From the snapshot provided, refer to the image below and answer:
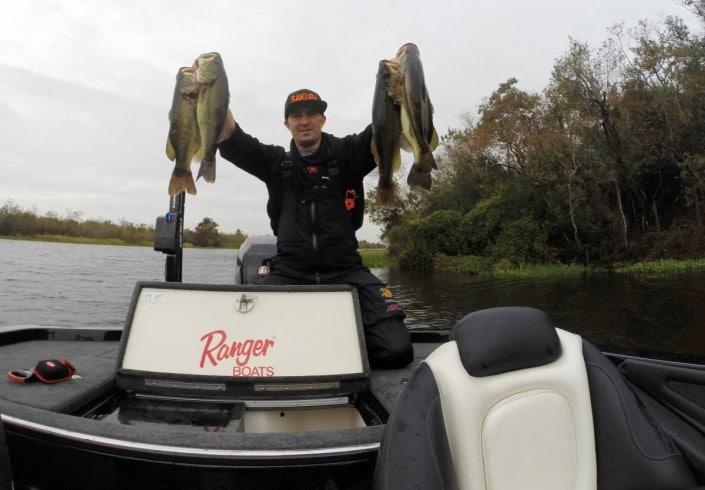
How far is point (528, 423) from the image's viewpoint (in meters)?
1.64

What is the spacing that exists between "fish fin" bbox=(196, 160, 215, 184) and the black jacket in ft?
2.12

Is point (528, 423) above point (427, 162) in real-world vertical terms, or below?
below

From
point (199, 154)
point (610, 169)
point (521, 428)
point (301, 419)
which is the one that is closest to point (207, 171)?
point (199, 154)

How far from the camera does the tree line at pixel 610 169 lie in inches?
1063

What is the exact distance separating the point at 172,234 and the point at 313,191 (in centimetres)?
134

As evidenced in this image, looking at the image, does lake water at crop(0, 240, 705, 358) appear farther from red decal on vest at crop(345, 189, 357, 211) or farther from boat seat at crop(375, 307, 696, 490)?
boat seat at crop(375, 307, 696, 490)

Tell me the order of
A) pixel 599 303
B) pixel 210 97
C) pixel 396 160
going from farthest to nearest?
pixel 599 303 → pixel 396 160 → pixel 210 97

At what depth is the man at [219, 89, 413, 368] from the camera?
3.83 metres

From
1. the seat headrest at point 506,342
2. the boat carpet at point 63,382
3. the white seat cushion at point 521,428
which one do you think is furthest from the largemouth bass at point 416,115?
the boat carpet at point 63,382

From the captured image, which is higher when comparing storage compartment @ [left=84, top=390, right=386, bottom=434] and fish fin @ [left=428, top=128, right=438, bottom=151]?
fish fin @ [left=428, top=128, right=438, bottom=151]

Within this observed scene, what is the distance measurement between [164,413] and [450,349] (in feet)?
5.67

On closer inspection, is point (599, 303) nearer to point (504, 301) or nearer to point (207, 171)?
point (504, 301)

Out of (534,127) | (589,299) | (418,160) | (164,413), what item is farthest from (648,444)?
(534,127)

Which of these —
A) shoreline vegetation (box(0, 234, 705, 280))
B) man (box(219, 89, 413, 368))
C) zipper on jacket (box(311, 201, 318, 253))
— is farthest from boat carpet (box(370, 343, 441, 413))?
shoreline vegetation (box(0, 234, 705, 280))
